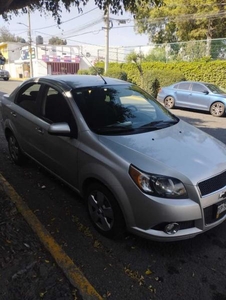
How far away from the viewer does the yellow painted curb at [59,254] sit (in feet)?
7.45

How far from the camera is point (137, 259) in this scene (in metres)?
2.70

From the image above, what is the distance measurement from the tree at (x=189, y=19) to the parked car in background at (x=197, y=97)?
1170 centimetres

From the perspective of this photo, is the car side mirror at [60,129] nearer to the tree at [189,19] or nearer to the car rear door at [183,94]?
the car rear door at [183,94]

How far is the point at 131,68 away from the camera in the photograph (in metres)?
21.8

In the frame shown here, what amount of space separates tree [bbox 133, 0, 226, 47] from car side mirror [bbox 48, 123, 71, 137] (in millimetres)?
21573

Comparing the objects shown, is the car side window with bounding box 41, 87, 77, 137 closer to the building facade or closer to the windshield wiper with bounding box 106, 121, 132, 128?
the windshield wiper with bounding box 106, 121, 132, 128

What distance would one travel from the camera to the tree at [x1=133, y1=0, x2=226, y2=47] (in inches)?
930

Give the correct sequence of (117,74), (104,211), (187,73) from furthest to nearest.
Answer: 1. (117,74)
2. (187,73)
3. (104,211)

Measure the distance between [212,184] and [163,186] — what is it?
49 centimetres

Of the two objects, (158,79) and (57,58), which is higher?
(57,58)

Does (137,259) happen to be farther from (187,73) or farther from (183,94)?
(187,73)

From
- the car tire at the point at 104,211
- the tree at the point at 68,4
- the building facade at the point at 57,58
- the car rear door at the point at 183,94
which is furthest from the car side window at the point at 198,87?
the building facade at the point at 57,58

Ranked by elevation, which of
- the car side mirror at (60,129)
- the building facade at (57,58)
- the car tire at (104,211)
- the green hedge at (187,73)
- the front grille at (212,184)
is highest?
the building facade at (57,58)

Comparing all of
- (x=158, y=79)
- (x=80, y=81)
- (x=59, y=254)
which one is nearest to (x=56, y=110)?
(x=80, y=81)
